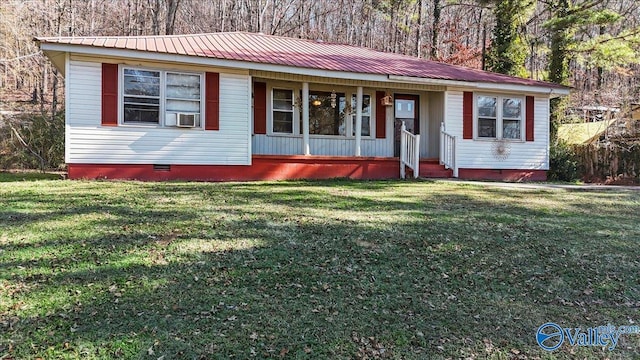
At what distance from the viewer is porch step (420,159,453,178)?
11719 millimetres

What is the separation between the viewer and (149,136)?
31.2ft

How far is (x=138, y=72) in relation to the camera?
938 centimetres

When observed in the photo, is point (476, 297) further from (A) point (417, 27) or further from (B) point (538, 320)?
(A) point (417, 27)

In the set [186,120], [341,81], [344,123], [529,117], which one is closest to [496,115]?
[529,117]

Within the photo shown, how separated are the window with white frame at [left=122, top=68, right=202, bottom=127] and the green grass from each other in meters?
3.52

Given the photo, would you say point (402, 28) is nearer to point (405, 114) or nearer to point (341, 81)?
point (405, 114)

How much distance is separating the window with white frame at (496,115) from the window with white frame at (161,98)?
7.82 meters

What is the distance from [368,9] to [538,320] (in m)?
25.0

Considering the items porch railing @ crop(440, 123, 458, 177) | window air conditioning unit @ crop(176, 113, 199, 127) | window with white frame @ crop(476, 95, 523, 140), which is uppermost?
window with white frame @ crop(476, 95, 523, 140)

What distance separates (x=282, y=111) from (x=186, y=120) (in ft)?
9.90

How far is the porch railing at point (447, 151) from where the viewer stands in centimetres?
1173

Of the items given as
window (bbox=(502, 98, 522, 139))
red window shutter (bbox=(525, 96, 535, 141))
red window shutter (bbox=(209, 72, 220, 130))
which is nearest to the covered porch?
red window shutter (bbox=(209, 72, 220, 130))

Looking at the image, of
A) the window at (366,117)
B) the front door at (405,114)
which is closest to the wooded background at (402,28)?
the front door at (405,114)

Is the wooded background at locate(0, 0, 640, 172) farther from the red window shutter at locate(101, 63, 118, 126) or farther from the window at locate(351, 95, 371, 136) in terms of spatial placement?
the red window shutter at locate(101, 63, 118, 126)
